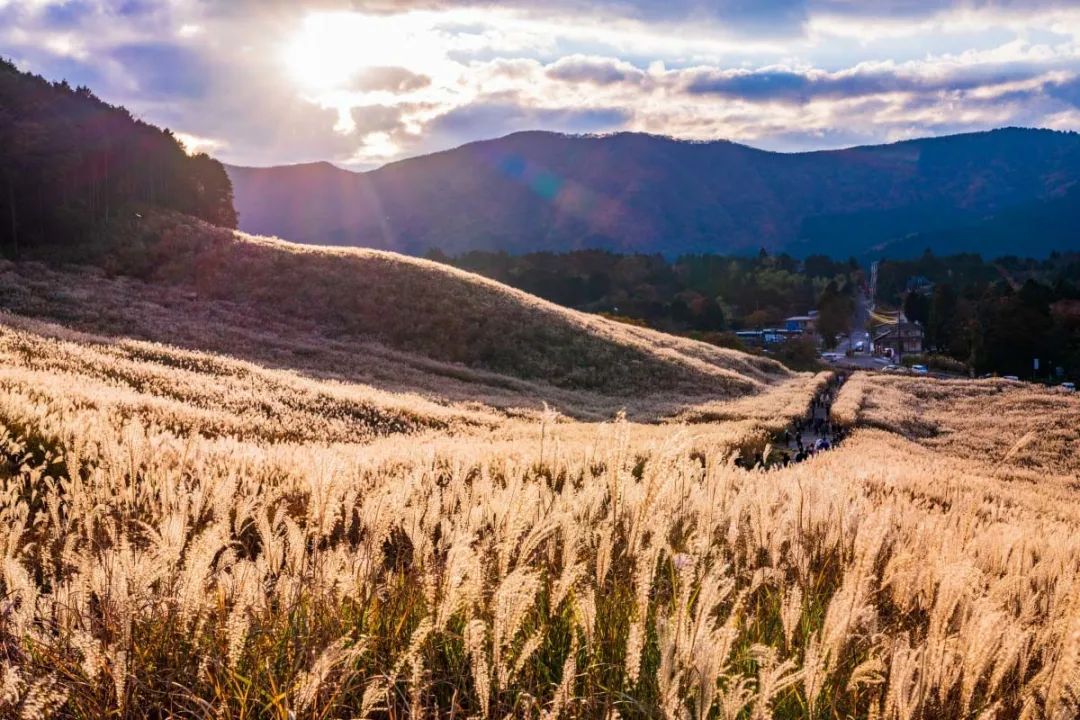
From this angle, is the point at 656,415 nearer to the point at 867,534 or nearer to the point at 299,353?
the point at 299,353

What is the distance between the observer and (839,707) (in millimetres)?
3285

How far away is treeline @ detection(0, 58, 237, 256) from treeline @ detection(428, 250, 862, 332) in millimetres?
63897

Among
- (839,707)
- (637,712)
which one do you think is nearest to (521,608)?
(637,712)

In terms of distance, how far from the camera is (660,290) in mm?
183000

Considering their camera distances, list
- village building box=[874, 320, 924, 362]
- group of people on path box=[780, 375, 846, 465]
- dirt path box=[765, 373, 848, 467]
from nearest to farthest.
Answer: dirt path box=[765, 373, 848, 467] → group of people on path box=[780, 375, 846, 465] → village building box=[874, 320, 924, 362]

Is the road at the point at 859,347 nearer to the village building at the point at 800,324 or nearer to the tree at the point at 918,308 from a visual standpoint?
the village building at the point at 800,324

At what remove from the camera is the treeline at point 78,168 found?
70312mm

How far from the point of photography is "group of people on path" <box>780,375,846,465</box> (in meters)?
26.5

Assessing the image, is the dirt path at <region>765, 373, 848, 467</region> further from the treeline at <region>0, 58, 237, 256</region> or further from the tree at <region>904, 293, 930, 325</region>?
the tree at <region>904, 293, 930, 325</region>

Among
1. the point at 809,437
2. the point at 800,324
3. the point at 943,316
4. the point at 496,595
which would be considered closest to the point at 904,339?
the point at 800,324

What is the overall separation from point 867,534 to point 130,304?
52.0 meters

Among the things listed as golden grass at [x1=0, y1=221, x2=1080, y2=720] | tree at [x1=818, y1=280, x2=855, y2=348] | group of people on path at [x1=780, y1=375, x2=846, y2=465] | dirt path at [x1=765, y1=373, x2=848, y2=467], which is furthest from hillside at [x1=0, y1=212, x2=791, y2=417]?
tree at [x1=818, y1=280, x2=855, y2=348]

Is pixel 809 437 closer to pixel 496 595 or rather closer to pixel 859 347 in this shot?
pixel 496 595

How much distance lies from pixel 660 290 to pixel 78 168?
418 ft
